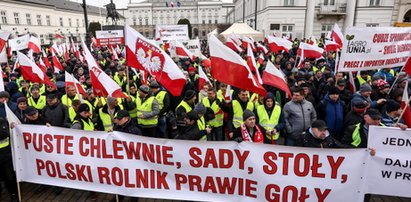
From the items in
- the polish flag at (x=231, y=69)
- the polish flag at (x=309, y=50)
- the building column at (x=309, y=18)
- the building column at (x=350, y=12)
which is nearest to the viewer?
the polish flag at (x=231, y=69)

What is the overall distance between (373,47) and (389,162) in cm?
345

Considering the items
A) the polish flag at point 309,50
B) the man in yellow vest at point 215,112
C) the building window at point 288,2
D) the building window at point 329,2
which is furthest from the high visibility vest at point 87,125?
the building window at point 329,2

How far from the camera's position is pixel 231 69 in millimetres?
4473

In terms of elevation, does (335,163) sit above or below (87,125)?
below

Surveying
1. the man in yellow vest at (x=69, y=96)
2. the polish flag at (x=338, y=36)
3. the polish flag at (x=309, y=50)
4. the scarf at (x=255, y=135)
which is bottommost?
the scarf at (x=255, y=135)

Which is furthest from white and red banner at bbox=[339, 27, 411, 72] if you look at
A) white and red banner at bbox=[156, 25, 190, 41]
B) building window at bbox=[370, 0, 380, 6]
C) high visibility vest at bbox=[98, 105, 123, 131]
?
building window at bbox=[370, 0, 380, 6]

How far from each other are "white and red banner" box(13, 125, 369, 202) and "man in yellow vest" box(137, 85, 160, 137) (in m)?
1.46

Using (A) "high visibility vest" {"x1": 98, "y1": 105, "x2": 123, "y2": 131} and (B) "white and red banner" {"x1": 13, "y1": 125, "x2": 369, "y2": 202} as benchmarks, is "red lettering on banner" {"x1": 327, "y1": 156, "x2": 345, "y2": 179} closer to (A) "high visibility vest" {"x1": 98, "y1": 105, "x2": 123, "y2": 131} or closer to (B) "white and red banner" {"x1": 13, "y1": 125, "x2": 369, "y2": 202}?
(B) "white and red banner" {"x1": 13, "y1": 125, "x2": 369, "y2": 202}

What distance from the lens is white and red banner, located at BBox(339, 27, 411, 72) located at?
602 cm

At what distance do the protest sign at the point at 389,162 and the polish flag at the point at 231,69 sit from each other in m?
1.63

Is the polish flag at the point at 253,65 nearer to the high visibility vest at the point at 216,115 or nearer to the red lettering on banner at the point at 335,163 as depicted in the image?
the high visibility vest at the point at 216,115

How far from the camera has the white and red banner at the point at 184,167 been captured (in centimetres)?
361

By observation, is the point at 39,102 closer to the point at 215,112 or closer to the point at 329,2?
the point at 215,112

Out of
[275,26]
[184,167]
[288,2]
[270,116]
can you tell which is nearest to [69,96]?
[184,167]
